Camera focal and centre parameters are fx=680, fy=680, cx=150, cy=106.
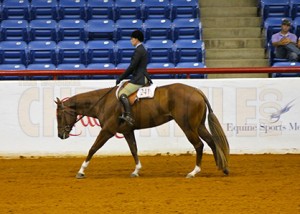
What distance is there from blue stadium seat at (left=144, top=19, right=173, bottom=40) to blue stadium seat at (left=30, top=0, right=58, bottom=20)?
267cm

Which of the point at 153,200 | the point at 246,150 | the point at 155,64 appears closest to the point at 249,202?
the point at 153,200

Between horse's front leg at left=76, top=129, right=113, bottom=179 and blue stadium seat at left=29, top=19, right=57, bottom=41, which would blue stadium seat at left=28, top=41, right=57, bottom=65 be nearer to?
blue stadium seat at left=29, top=19, right=57, bottom=41

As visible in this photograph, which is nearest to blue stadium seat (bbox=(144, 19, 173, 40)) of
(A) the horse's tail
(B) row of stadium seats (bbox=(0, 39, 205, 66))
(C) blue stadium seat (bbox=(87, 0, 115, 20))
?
(B) row of stadium seats (bbox=(0, 39, 205, 66))

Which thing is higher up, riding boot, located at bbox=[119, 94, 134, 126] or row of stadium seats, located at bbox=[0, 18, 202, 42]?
row of stadium seats, located at bbox=[0, 18, 202, 42]

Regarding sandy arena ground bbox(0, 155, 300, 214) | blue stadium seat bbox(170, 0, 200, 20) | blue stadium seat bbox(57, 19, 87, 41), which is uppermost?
blue stadium seat bbox(170, 0, 200, 20)

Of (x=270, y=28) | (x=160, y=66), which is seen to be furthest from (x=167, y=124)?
(x=270, y=28)

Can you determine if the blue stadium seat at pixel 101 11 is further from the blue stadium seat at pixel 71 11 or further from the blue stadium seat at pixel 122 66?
the blue stadium seat at pixel 122 66

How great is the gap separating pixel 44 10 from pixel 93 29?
174cm

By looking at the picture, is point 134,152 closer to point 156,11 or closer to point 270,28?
point 270,28

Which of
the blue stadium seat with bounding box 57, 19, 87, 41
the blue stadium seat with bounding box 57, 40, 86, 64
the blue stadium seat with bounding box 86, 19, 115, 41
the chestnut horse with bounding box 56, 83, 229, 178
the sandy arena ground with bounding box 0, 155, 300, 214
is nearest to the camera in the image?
the sandy arena ground with bounding box 0, 155, 300, 214

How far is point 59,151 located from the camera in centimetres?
1464

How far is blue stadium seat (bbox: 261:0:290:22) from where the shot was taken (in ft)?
63.7

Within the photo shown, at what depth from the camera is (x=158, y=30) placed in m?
18.3

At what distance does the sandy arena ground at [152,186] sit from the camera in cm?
864
